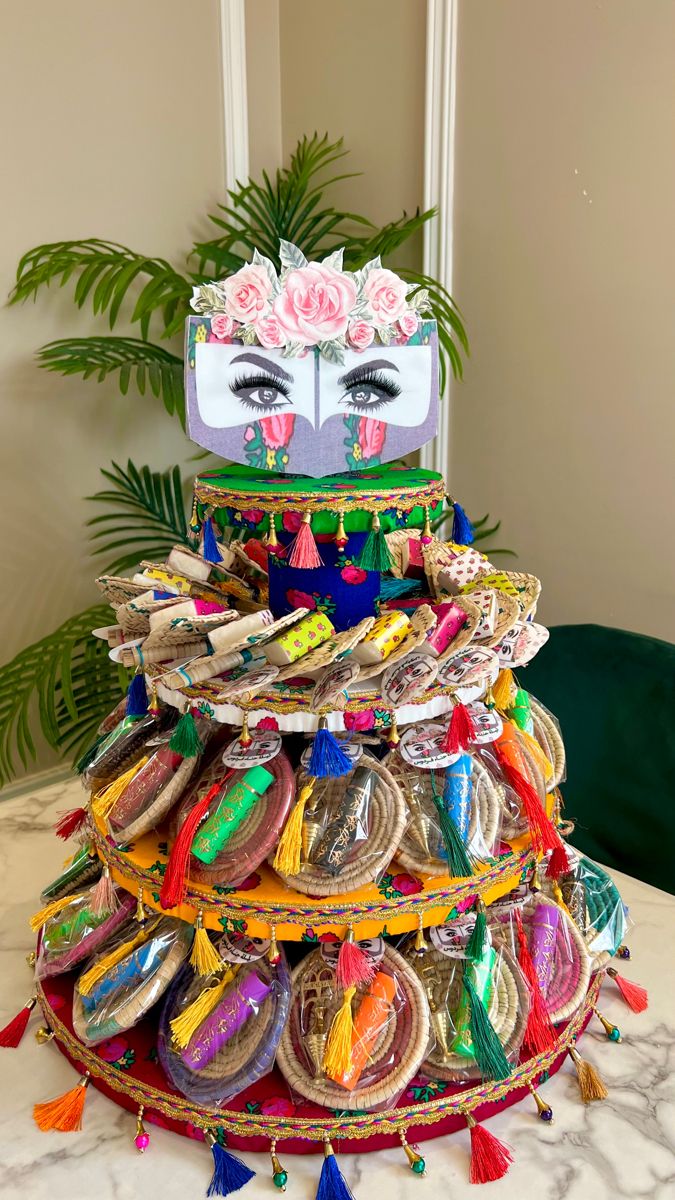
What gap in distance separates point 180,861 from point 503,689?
0.45m

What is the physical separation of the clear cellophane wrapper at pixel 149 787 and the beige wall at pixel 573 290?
3.63ft

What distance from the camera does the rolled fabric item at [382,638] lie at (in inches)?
38.7

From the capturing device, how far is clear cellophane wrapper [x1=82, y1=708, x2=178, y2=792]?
1.21 meters

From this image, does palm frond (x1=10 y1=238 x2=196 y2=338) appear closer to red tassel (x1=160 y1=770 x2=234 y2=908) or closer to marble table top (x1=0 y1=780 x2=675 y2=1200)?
red tassel (x1=160 y1=770 x2=234 y2=908)

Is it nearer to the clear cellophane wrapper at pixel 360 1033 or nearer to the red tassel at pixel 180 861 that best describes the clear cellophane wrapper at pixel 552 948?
the clear cellophane wrapper at pixel 360 1033

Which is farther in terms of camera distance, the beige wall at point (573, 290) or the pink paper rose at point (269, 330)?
the beige wall at point (573, 290)

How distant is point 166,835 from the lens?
3.67 ft

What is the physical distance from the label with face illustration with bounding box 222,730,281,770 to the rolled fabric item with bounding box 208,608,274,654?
0.41 feet

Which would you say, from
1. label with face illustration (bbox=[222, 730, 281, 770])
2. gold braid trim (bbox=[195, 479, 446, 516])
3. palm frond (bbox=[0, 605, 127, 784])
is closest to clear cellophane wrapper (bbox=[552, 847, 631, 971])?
label with face illustration (bbox=[222, 730, 281, 770])

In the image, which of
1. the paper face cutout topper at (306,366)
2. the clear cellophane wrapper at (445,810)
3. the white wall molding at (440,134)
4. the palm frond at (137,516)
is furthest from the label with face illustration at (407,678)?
the palm frond at (137,516)

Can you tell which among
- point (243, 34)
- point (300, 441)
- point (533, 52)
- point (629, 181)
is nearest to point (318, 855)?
point (300, 441)

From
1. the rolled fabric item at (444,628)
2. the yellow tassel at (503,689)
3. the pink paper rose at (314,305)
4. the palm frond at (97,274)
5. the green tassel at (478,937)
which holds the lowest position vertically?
the green tassel at (478,937)

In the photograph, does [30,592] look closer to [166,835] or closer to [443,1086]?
[166,835]

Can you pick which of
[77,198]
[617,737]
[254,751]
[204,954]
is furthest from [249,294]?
[77,198]
